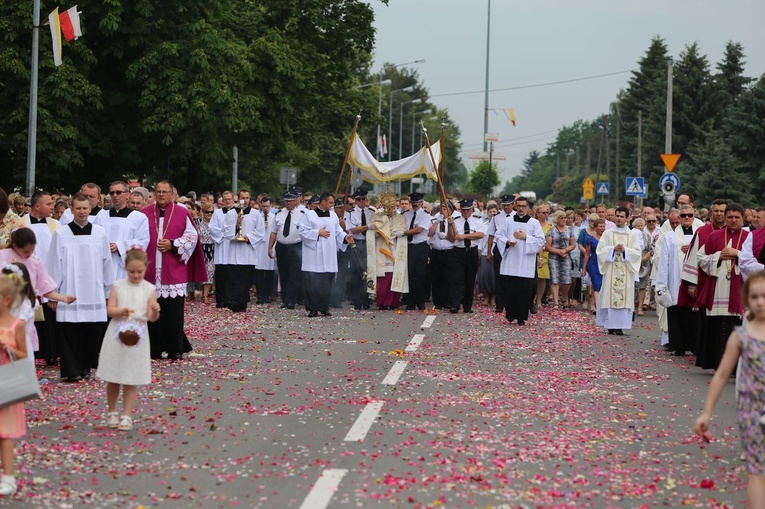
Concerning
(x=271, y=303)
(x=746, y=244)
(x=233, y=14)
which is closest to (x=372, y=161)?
(x=271, y=303)

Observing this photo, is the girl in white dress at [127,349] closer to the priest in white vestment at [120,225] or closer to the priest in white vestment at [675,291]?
the priest in white vestment at [120,225]

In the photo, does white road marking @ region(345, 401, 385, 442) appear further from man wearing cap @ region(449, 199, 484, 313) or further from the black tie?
the black tie

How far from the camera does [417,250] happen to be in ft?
73.7

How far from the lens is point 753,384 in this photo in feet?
22.5

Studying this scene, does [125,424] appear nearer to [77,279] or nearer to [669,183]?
[77,279]

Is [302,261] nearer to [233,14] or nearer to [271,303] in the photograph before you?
[271,303]

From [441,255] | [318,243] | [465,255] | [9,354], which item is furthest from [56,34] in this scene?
→ [9,354]

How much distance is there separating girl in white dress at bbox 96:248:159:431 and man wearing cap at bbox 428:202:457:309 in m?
12.5

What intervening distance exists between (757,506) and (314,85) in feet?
120

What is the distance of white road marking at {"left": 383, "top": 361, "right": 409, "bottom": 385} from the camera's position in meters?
12.2

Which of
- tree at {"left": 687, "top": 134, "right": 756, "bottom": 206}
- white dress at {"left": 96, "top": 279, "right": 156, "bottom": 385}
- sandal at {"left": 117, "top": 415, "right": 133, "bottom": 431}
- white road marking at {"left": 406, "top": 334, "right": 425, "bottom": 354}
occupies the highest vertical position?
tree at {"left": 687, "top": 134, "right": 756, "bottom": 206}

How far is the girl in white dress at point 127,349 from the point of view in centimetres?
961

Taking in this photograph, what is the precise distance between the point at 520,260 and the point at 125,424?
10939 mm

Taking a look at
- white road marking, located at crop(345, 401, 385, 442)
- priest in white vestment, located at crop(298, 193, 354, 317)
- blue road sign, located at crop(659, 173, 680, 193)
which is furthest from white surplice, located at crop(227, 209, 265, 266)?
blue road sign, located at crop(659, 173, 680, 193)
